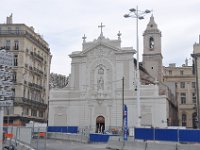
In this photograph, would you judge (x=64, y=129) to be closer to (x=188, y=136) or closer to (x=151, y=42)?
(x=188, y=136)

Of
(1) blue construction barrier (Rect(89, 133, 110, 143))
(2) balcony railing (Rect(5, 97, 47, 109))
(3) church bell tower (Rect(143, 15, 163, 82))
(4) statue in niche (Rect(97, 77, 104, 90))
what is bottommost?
(1) blue construction barrier (Rect(89, 133, 110, 143))

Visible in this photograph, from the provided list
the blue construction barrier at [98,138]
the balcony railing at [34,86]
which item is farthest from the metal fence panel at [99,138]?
the balcony railing at [34,86]

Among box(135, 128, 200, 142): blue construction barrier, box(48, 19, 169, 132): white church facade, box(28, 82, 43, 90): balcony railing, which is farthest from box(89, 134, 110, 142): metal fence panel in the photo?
box(28, 82, 43, 90): balcony railing

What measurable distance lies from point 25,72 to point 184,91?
50103 mm

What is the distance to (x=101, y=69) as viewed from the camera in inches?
2411

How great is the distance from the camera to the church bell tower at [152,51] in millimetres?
78562

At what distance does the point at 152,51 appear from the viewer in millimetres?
79688

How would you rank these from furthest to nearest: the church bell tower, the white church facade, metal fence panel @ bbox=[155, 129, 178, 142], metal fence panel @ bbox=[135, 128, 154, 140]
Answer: the church bell tower
the white church facade
metal fence panel @ bbox=[135, 128, 154, 140]
metal fence panel @ bbox=[155, 129, 178, 142]

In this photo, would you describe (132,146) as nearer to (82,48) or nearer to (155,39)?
(82,48)

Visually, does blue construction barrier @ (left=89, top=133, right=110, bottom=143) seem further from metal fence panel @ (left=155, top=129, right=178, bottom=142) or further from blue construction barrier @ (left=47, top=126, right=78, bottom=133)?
blue construction barrier @ (left=47, top=126, right=78, bottom=133)

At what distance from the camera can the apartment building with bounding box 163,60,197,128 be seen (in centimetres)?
9289

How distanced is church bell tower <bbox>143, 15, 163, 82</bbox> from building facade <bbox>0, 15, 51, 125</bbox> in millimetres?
23987

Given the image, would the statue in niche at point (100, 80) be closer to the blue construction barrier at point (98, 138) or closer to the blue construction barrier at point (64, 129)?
the blue construction barrier at point (64, 129)

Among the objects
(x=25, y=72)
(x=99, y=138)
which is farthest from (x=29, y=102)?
(x=99, y=138)
